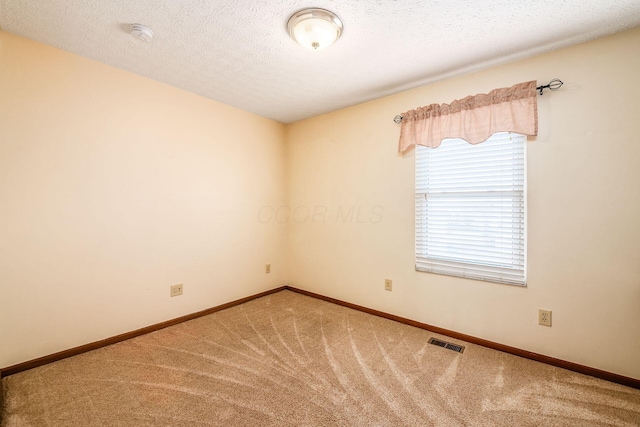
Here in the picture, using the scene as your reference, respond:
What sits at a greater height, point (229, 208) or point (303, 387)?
point (229, 208)

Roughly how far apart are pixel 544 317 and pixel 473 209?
95 cm

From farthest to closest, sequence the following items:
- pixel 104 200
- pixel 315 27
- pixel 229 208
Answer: pixel 229 208 → pixel 104 200 → pixel 315 27

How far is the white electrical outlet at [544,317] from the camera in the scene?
6.65 ft

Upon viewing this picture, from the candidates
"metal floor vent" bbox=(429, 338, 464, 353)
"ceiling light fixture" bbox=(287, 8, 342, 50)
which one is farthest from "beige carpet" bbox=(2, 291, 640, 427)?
"ceiling light fixture" bbox=(287, 8, 342, 50)

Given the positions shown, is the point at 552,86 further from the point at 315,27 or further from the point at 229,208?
the point at 229,208

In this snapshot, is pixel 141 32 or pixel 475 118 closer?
pixel 141 32

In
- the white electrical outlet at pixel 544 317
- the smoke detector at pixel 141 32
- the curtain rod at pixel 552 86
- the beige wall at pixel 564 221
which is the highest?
the smoke detector at pixel 141 32

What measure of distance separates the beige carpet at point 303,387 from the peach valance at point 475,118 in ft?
5.84

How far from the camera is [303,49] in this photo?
202 centimetres

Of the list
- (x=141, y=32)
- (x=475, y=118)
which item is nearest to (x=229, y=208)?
(x=141, y=32)

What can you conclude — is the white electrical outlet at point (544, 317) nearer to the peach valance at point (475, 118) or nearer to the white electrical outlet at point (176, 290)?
the peach valance at point (475, 118)

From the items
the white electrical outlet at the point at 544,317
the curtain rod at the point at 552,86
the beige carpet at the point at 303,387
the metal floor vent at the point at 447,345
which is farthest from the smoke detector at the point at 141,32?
the white electrical outlet at the point at 544,317

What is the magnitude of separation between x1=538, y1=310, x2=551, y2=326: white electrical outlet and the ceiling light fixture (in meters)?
2.51

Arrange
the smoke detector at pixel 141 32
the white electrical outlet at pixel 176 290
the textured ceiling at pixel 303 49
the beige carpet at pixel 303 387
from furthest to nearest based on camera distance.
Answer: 1. the white electrical outlet at pixel 176 290
2. the smoke detector at pixel 141 32
3. the textured ceiling at pixel 303 49
4. the beige carpet at pixel 303 387
